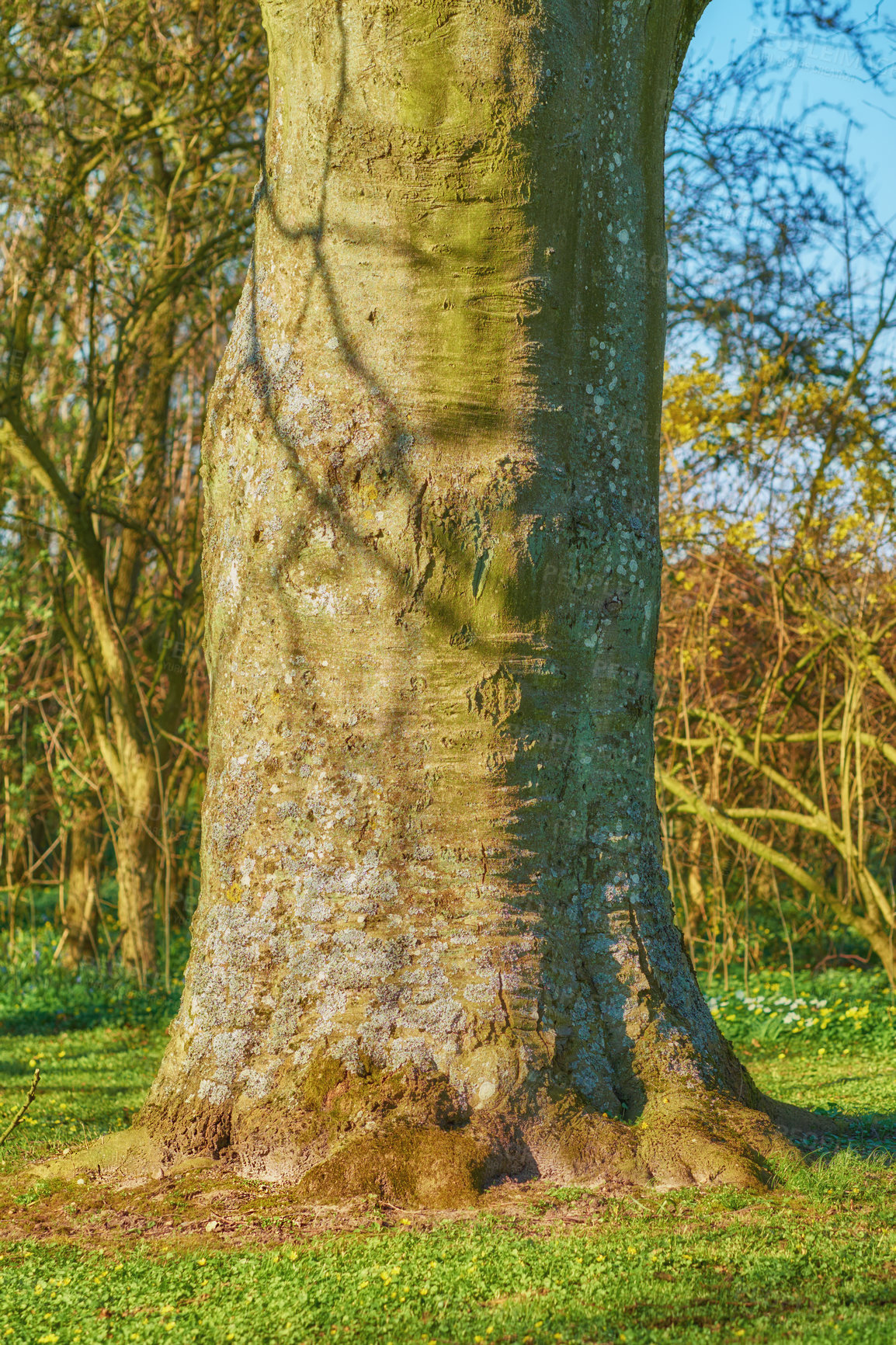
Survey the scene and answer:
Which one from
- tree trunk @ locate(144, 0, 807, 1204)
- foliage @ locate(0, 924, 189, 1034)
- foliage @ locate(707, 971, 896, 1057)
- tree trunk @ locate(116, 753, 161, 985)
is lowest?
foliage @ locate(0, 924, 189, 1034)

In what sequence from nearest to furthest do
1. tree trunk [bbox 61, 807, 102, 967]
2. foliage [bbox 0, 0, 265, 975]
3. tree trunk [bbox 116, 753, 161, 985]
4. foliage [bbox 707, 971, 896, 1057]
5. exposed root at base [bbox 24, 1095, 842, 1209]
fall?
exposed root at base [bbox 24, 1095, 842, 1209] → foliage [bbox 707, 971, 896, 1057] → foliage [bbox 0, 0, 265, 975] → tree trunk [bbox 116, 753, 161, 985] → tree trunk [bbox 61, 807, 102, 967]

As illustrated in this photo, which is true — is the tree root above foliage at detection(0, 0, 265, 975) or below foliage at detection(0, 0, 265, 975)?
below

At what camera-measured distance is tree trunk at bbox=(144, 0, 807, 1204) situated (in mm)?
3348

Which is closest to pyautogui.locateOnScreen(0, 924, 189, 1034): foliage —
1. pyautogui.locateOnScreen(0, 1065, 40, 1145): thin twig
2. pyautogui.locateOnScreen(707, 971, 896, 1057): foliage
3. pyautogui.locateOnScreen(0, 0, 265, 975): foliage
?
pyautogui.locateOnScreen(0, 0, 265, 975): foliage

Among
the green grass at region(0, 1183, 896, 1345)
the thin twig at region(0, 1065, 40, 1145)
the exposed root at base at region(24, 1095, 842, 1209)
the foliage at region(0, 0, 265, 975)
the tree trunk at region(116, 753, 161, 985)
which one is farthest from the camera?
the tree trunk at region(116, 753, 161, 985)

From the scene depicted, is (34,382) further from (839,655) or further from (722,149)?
(839,655)

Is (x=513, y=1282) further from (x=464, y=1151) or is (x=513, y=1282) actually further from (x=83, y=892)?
(x=83, y=892)

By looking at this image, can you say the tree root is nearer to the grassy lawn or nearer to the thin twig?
the grassy lawn

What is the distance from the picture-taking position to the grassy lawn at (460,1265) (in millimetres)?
2482

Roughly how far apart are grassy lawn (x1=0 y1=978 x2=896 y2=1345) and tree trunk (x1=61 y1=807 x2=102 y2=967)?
217 inches

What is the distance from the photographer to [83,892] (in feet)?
29.9

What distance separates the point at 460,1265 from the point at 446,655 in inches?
63.4

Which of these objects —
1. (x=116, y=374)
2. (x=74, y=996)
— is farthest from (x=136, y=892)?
(x=116, y=374)

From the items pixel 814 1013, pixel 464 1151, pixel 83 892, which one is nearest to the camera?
pixel 464 1151
